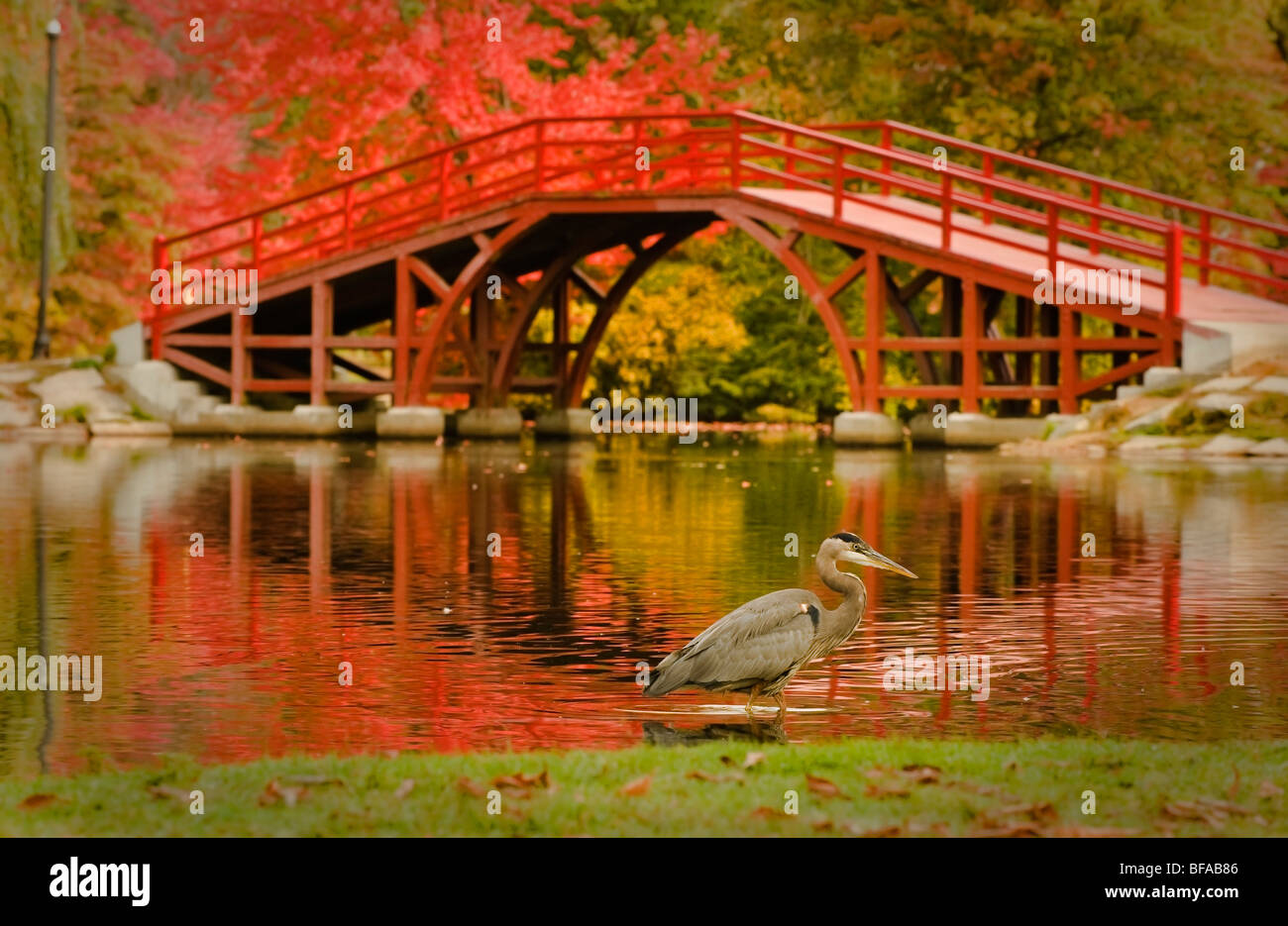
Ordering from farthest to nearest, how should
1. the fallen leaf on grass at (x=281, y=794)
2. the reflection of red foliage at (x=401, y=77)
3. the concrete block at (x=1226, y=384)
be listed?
1. the reflection of red foliage at (x=401, y=77)
2. the concrete block at (x=1226, y=384)
3. the fallen leaf on grass at (x=281, y=794)

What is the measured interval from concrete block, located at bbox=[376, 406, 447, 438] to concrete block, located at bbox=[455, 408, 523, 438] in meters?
1.53

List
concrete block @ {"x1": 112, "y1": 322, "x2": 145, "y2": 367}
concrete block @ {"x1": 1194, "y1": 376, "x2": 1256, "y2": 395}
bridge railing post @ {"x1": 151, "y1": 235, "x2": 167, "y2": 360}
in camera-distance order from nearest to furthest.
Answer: concrete block @ {"x1": 1194, "y1": 376, "x2": 1256, "y2": 395} → bridge railing post @ {"x1": 151, "y1": 235, "x2": 167, "y2": 360} → concrete block @ {"x1": 112, "y1": 322, "x2": 145, "y2": 367}

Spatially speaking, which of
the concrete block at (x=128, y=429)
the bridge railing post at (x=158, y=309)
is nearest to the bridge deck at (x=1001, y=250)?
the bridge railing post at (x=158, y=309)

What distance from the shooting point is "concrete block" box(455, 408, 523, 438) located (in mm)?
41875

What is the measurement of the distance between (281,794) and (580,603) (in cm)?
Result: 683

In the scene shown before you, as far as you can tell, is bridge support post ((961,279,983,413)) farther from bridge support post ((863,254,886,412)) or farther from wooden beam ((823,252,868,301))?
wooden beam ((823,252,868,301))

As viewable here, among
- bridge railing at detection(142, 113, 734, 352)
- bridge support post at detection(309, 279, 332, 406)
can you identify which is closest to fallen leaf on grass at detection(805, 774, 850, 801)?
bridge railing at detection(142, 113, 734, 352)

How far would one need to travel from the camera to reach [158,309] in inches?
1620

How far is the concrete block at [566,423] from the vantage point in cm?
4422

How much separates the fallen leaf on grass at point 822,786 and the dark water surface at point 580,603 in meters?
1.52

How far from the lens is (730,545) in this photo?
1838 cm

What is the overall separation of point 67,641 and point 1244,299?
87.0 feet

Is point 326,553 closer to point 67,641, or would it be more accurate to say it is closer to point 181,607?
point 181,607

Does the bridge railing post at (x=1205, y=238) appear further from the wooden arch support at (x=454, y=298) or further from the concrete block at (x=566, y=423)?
the concrete block at (x=566, y=423)
